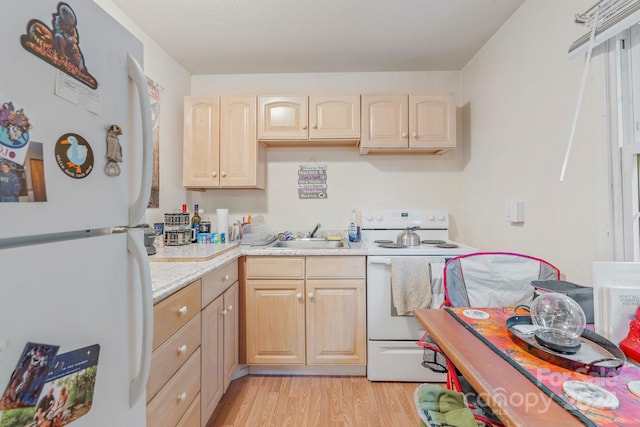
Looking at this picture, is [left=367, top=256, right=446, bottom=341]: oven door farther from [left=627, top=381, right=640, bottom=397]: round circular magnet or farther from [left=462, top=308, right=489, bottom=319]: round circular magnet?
[left=627, top=381, right=640, bottom=397]: round circular magnet

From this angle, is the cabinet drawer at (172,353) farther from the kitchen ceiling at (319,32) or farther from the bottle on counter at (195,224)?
the kitchen ceiling at (319,32)

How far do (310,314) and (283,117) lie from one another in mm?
1563

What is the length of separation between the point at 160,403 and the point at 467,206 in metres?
2.50

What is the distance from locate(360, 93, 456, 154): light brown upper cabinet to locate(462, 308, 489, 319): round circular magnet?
1.55 meters

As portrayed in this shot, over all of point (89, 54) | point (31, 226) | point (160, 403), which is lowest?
point (160, 403)

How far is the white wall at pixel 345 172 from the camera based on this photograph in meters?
2.63

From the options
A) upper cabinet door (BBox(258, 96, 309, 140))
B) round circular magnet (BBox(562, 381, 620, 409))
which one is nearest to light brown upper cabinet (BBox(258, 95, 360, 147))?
upper cabinet door (BBox(258, 96, 309, 140))

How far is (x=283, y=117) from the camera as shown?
236cm

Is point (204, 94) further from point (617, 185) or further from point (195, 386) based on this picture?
point (617, 185)

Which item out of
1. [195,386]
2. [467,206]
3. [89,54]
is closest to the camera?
[89,54]

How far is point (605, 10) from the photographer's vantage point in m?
1.11

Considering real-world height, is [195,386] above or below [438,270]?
below

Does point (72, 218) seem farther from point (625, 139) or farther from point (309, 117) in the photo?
point (309, 117)

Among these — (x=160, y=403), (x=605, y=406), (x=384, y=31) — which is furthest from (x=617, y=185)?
(x=160, y=403)
